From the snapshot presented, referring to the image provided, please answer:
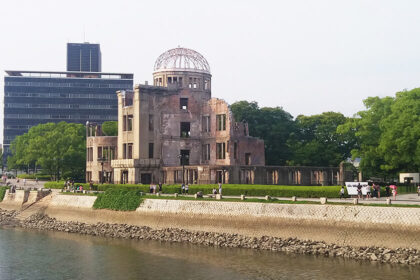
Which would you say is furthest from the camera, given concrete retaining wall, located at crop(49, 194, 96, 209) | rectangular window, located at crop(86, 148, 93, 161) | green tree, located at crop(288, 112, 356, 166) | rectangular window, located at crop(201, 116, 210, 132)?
green tree, located at crop(288, 112, 356, 166)

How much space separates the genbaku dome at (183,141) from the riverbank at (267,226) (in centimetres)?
1847

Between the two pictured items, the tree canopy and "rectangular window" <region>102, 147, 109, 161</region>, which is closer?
"rectangular window" <region>102, 147, 109, 161</region>

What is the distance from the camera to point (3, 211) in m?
79.5

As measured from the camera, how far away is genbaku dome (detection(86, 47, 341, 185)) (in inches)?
3226

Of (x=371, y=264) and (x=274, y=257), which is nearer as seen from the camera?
(x=371, y=264)

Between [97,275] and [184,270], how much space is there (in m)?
5.89

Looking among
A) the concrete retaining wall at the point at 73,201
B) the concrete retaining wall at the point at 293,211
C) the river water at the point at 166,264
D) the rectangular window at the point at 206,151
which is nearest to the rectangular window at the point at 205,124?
the rectangular window at the point at 206,151

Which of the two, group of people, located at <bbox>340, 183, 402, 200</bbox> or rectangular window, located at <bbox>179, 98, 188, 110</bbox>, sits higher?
rectangular window, located at <bbox>179, 98, 188, 110</bbox>

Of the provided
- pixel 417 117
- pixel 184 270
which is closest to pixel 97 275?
pixel 184 270

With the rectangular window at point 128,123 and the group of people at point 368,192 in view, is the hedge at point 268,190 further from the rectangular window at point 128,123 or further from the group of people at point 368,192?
the rectangular window at point 128,123

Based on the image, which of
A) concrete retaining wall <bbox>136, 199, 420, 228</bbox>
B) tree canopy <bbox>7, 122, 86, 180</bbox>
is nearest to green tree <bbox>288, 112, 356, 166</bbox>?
tree canopy <bbox>7, 122, 86, 180</bbox>

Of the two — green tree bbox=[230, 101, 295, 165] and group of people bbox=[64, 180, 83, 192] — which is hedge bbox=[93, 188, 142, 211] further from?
green tree bbox=[230, 101, 295, 165]

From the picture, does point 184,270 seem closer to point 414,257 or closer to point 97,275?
point 97,275

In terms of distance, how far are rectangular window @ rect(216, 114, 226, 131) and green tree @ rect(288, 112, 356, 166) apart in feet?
67.9
